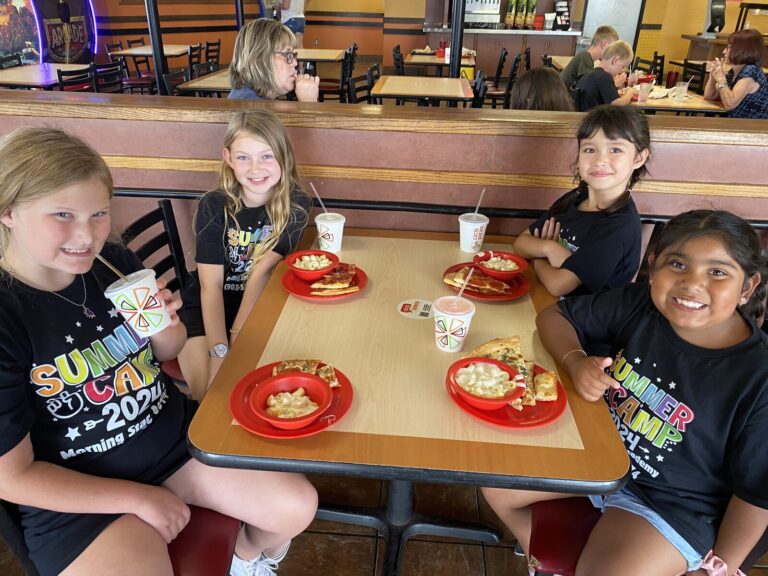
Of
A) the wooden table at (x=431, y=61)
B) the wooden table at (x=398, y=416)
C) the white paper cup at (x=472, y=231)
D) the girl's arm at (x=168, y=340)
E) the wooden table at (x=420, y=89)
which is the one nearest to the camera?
the wooden table at (x=398, y=416)

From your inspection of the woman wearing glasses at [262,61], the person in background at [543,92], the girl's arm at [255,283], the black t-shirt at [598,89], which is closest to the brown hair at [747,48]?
the black t-shirt at [598,89]

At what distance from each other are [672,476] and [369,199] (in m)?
1.61

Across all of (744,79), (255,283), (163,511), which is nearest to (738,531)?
(163,511)

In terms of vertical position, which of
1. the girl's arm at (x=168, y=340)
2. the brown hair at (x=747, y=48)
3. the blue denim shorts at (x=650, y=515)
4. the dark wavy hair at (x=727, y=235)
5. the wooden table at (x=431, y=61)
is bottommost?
the blue denim shorts at (x=650, y=515)

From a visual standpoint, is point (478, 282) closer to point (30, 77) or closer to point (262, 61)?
point (262, 61)

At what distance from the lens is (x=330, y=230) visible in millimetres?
1821

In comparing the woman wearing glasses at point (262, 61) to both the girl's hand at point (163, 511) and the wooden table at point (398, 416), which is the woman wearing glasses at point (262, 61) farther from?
the girl's hand at point (163, 511)

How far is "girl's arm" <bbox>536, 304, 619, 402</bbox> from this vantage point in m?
1.19

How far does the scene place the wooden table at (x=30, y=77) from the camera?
4.85m

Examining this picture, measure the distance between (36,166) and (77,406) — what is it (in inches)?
20.4

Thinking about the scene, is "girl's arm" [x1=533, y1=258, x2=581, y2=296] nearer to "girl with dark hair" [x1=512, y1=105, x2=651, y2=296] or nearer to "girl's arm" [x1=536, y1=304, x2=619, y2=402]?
"girl with dark hair" [x1=512, y1=105, x2=651, y2=296]

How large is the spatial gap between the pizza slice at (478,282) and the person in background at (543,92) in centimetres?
190

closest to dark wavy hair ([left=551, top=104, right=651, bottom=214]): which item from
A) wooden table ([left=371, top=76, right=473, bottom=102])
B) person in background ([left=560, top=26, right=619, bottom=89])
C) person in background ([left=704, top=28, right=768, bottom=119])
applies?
wooden table ([left=371, top=76, right=473, bottom=102])

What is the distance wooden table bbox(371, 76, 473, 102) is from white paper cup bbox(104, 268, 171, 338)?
10.5ft
